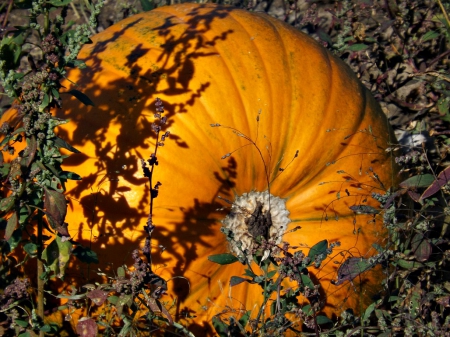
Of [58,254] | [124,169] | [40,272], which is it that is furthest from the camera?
[124,169]

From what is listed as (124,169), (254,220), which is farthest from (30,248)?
(254,220)

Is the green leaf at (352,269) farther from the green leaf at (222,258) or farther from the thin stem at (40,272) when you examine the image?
the thin stem at (40,272)

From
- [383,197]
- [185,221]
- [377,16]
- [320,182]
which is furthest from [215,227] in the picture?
[377,16]

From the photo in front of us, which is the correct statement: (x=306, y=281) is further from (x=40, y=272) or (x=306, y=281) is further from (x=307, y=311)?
(x=40, y=272)

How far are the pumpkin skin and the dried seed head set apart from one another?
44 millimetres

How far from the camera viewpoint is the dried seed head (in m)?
2.94

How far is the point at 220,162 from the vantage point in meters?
2.89

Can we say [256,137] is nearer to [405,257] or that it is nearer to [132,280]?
[405,257]

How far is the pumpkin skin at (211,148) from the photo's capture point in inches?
110

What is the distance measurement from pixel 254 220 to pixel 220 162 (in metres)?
0.33

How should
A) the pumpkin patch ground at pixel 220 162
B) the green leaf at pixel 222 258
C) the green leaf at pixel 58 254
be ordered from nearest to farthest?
the green leaf at pixel 58 254, the green leaf at pixel 222 258, the pumpkin patch ground at pixel 220 162

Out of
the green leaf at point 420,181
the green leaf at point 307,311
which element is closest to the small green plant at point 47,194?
the green leaf at point 307,311

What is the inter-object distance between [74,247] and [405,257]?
1.41 meters

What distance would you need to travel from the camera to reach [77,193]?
279cm
